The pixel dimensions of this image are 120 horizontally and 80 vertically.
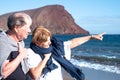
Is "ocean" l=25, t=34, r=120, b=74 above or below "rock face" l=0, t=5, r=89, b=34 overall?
above

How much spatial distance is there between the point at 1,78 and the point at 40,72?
618 millimetres

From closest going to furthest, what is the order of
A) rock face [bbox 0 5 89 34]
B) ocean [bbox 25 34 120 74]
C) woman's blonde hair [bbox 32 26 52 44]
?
woman's blonde hair [bbox 32 26 52 44] → ocean [bbox 25 34 120 74] → rock face [bbox 0 5 89 34]

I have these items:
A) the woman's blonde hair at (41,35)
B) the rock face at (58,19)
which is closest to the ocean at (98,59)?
the woman's blonde hair at (41,35)

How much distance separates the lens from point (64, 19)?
149m

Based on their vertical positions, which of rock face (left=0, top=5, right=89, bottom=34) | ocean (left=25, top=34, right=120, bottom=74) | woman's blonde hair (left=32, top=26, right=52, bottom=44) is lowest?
rock face (left=0, top=5, right=89, bottom=34)

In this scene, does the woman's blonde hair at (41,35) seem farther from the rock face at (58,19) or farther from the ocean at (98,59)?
the rock face at (58,19)

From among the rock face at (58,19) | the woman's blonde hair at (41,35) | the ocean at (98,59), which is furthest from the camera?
the rock face at (58,19)

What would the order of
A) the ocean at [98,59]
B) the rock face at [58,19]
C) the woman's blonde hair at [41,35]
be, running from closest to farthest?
the woman's blonde hair at [41,35] → the ocean at [98,59] → the rock face at [58,19]

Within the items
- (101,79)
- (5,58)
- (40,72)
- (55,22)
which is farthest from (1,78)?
(55,22)

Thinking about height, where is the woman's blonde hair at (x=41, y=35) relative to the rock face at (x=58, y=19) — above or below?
above

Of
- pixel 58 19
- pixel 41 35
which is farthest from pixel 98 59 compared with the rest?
pixel 58 19

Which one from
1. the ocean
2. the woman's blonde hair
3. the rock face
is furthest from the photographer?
the rock face

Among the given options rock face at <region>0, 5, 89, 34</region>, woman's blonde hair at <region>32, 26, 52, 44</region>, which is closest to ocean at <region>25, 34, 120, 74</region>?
woman's blonde hair at <region>32, 26, 52, 44</region>

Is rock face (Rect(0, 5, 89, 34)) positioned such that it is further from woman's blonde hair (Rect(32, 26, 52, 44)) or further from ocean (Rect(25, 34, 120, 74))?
woman's blonde hair (Rect(32, 26, 52, 44))
